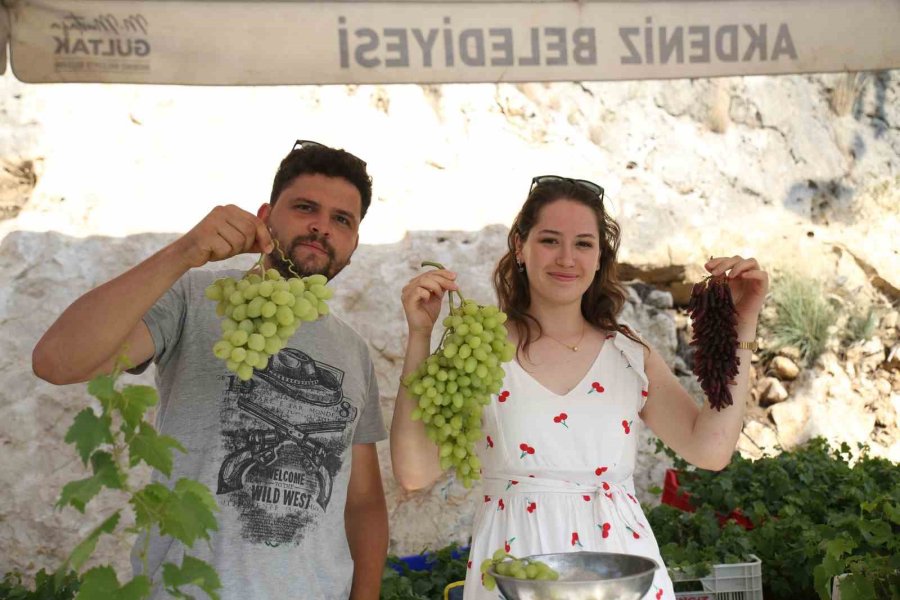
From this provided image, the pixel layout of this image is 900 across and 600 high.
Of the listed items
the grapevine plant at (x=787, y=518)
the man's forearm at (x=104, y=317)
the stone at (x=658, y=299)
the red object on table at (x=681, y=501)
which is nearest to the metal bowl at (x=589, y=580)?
the man's forearm at (x=104, y=317)

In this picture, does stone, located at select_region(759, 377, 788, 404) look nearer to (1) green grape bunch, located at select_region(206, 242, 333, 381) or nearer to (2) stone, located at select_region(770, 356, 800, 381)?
(2) stone, located at select_region(770, 356, 800, 381)

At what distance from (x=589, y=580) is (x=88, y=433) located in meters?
0.90

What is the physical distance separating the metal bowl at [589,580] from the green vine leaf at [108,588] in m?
0.62

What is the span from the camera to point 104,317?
6.82 feet

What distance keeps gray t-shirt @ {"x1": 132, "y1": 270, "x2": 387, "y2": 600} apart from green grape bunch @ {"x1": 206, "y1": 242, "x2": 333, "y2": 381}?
448 mm

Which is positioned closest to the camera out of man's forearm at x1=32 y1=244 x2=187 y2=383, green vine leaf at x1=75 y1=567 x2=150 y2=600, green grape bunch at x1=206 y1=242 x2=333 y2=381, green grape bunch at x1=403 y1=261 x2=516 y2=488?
green vine leaf at x1=75 y1=567 x2=150 y2=600

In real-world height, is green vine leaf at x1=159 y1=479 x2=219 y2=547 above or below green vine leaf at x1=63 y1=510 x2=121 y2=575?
above

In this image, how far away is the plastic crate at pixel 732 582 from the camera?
3949 mm

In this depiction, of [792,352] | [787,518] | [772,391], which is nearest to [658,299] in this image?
[772,391]

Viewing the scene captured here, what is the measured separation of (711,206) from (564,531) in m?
5.82

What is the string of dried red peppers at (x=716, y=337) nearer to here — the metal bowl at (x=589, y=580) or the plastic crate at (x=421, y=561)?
the metal bowl at (x=589, y=580)

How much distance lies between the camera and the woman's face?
110 inches

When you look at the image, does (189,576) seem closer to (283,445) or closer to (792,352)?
(283,445)

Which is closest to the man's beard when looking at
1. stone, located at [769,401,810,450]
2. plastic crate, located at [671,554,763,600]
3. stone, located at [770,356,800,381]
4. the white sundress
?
the white sundress
